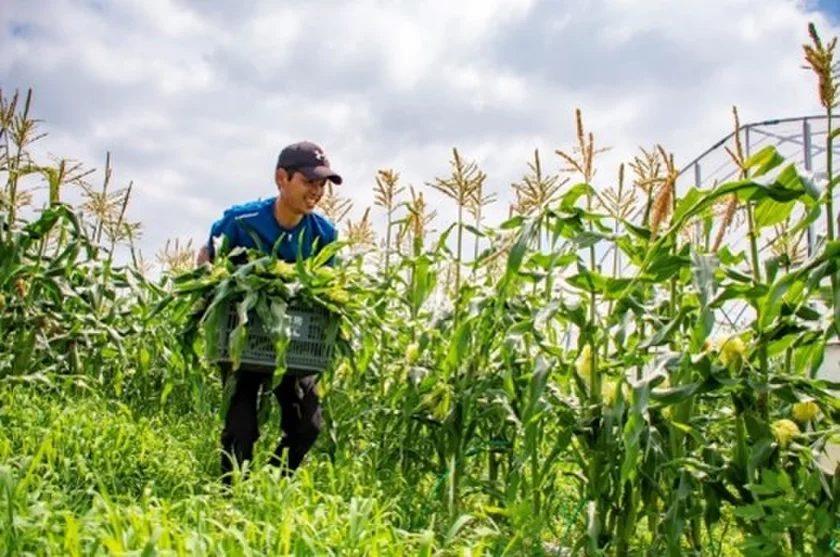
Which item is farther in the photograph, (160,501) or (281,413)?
(281,413)

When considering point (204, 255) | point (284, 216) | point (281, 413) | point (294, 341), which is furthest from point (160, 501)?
point (284, 216)

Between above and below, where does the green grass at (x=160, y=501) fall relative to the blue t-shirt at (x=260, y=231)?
below

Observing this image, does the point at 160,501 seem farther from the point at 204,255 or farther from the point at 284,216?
the point at 284,216

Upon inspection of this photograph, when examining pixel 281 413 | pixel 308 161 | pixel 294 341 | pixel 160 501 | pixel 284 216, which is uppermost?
pixel 308 161

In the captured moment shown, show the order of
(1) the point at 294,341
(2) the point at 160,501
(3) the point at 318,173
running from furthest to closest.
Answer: (3) the point at 318,173 → (1) the point at 294,341 → (2) the point at 160,501

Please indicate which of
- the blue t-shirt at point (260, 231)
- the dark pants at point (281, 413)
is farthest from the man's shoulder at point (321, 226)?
the dark pants at point (281, 413)

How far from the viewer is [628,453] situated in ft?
6.00

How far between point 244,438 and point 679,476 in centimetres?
165

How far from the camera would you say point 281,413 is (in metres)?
3.20

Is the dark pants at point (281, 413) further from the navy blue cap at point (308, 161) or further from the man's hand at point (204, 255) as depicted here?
the navy blue cap at point (308, 161)

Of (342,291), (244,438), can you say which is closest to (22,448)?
(244,438)

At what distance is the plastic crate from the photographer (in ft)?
9.50

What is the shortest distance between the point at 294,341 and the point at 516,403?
0.82 meters

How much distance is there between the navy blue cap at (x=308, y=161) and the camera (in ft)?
10.4
